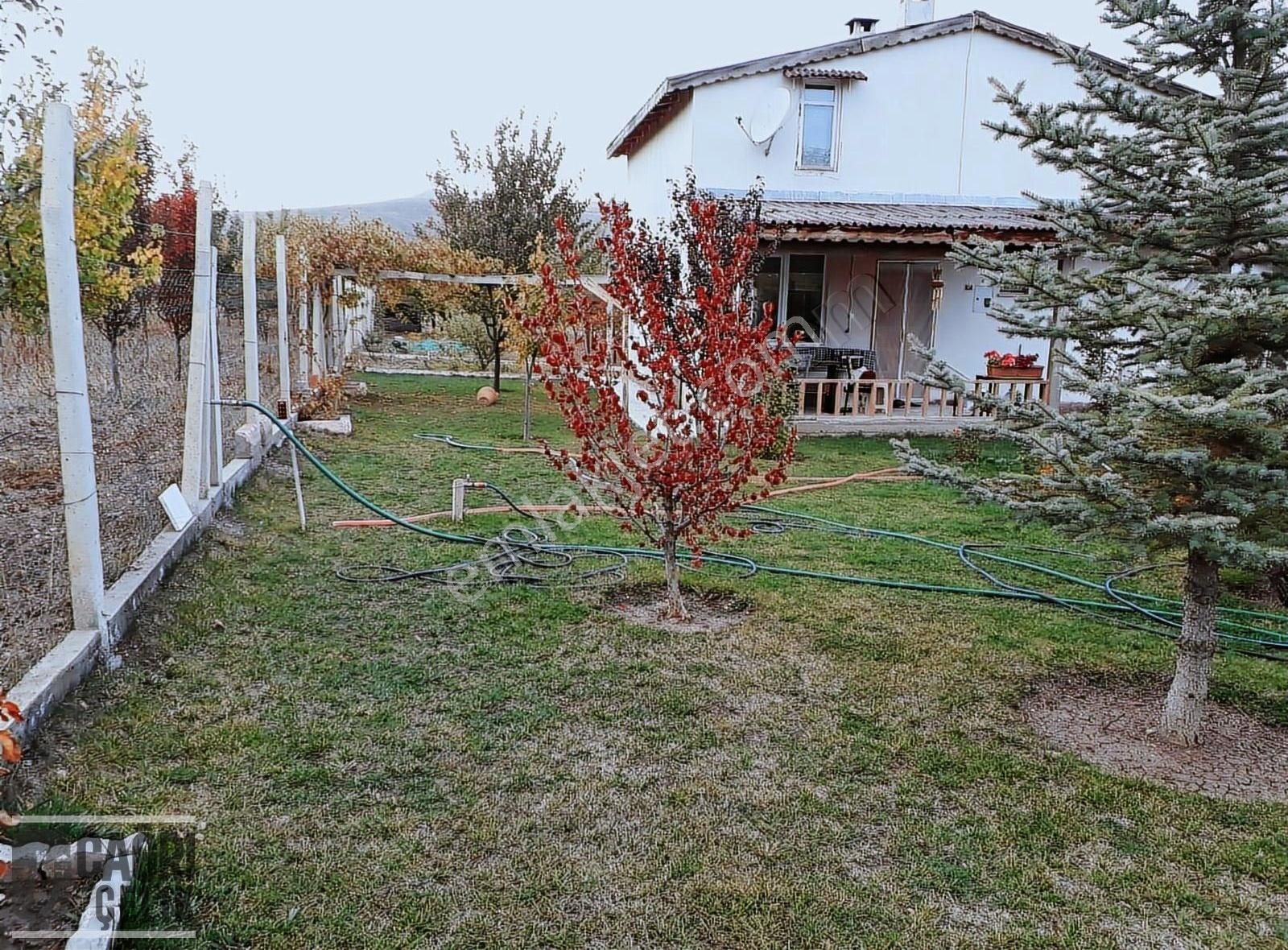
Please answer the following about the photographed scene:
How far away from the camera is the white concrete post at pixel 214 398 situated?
19.7 feet

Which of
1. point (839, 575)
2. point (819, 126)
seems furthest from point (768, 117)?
point (839, 575)

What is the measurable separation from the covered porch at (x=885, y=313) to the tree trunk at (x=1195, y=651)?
9205 mm

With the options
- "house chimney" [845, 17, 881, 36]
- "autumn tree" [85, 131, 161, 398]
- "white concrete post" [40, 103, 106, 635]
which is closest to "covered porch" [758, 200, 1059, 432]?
"house chimney" [845, 17, 881, 36]

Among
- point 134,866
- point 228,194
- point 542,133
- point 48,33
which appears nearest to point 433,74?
point 542,133

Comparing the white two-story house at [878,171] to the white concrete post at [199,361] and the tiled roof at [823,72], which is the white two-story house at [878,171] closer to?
the tiled roof at [823,72]

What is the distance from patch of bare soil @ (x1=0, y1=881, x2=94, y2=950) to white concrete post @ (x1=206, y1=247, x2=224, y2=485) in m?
4.29

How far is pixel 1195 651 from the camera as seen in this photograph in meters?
3.68

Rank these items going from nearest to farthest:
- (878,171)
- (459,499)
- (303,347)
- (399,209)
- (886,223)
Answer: (459,499)
(886,223)
(303,347)
(878,171)
(399,209)

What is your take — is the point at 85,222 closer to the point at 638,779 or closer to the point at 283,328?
the point at 638,779

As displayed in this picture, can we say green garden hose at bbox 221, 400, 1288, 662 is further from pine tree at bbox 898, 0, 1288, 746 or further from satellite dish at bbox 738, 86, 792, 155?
satellite dish at bbox 738, 86, 792, 155

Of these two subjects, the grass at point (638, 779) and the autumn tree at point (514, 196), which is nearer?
the grass at point (638, 779)

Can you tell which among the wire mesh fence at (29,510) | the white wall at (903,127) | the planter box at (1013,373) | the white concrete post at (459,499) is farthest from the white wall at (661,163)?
the wire mesh fence at (29,510)

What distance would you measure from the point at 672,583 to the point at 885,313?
37.3 ft

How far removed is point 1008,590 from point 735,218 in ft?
21.9
